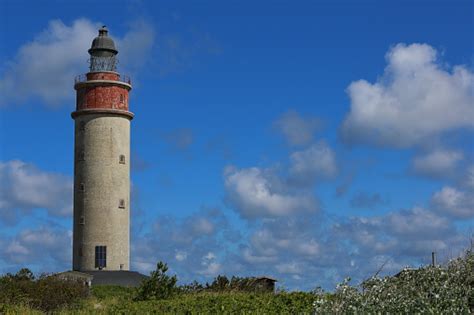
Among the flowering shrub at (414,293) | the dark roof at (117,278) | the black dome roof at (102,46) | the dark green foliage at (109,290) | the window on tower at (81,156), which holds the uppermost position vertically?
the black dome roof at (102,46)

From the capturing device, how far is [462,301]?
12562 millimetres

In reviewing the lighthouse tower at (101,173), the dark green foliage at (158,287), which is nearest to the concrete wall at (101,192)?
the lighthouse tower at (101,173)

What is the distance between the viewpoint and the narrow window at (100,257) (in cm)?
4638

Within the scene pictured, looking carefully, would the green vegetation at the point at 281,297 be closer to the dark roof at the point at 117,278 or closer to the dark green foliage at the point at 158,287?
the dark green foliage at the point at 158,287

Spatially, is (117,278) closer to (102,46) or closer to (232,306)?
(102,46)

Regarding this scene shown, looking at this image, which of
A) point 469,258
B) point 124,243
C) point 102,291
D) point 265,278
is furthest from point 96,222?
point 469,258

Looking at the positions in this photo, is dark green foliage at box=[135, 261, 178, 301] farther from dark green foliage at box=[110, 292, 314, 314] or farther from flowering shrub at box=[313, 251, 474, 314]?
flowering shrub at box=[313, 251, 474, 314]

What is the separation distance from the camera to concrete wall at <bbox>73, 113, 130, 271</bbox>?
4656 centimetres

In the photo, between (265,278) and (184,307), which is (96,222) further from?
(184,307)

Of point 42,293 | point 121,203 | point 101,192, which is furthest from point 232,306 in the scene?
point 121,203

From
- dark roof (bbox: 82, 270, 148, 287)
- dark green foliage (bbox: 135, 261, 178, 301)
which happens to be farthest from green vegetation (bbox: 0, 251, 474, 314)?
dark roof (bbox: 82, 270, 148, 287)

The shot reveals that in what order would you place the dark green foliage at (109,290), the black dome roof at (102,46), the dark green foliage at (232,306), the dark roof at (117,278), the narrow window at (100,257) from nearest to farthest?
the dark green foliage at (232,306) → the dark green foliage at (109,290) → the dark roof at (117,278) → the narrow window at (100,257) → the black dome roof at (102,46)

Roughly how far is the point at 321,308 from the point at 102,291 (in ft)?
87.3

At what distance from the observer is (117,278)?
146 feet
